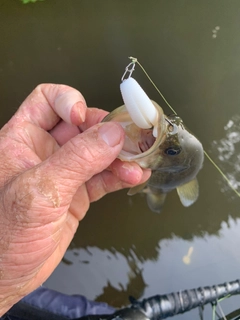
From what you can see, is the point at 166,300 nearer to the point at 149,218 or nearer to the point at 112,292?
the point at 112,292

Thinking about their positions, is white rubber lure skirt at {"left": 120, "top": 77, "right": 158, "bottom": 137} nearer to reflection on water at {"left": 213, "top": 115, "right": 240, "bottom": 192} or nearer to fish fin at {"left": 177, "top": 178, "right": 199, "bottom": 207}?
fish fin at {"left": 177, "top": 178, "right": 199, "bottom": 207}

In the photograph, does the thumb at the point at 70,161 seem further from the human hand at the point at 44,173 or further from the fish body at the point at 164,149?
the fish body at the point at 164,149

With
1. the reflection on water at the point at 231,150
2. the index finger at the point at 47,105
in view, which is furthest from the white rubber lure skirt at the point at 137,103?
the reflection on water at the point at 231,150

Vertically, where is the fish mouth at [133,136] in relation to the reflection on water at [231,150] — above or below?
above

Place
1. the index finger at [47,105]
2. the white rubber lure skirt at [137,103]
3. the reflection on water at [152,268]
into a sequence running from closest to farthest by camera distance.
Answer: the white rubber lure skirt at [137,103] < the index finger at [47,105] < the reflection on water at [152,268]

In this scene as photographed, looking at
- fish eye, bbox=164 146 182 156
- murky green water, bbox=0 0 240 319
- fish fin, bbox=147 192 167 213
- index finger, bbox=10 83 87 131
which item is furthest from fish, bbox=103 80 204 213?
murky green water, bbox=0 0 240 319

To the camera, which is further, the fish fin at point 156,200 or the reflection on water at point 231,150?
the reflection on water at point 231,150

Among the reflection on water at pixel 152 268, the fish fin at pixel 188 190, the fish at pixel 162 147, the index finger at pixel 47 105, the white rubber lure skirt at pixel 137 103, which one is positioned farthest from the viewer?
the reflection on water at pixel 152 268

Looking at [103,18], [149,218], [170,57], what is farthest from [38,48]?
[149,218]
